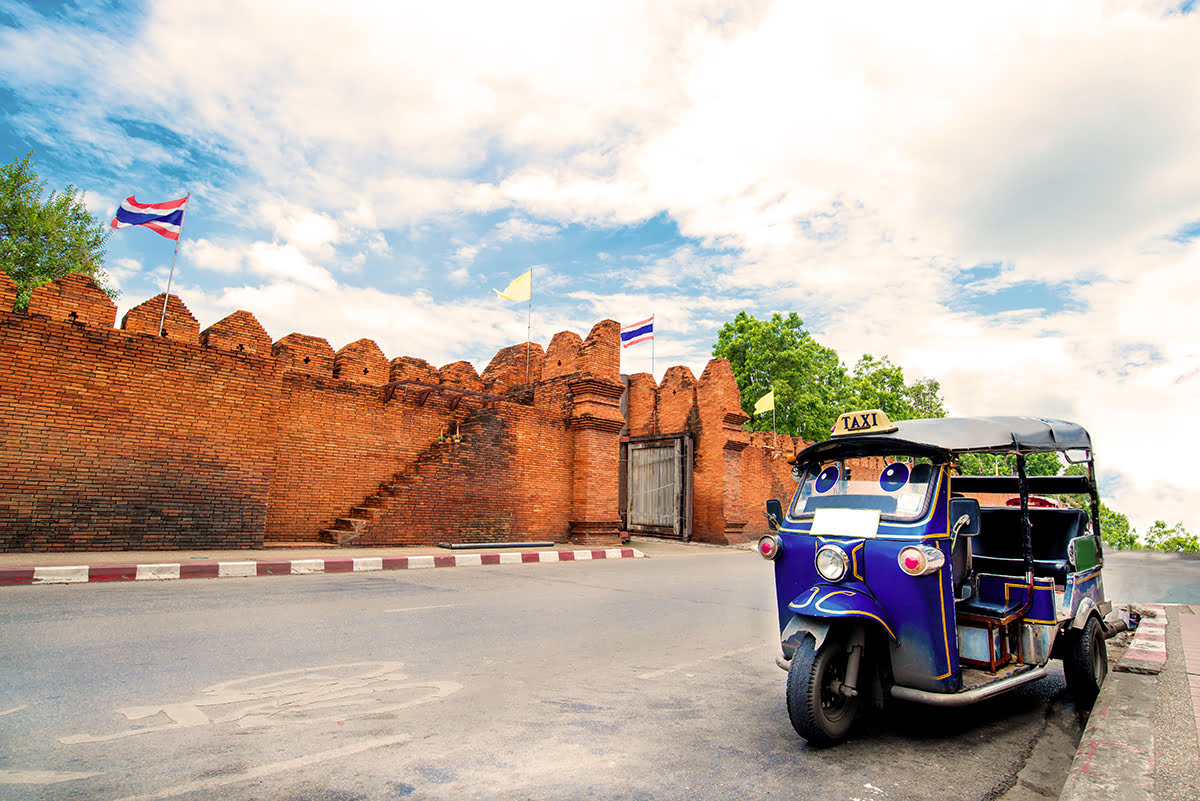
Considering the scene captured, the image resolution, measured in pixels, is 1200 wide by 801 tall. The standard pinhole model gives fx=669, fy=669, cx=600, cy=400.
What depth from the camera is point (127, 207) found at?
1220 cm

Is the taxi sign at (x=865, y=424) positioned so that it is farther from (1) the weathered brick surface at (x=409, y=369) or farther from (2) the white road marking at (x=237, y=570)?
(1) the weathered brick surface at (x=409, y=369)

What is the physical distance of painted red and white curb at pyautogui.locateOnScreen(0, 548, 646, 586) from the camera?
8.05 meters

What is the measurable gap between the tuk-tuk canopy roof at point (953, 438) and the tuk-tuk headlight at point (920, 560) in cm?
73

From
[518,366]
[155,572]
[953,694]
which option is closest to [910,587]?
[953,694]

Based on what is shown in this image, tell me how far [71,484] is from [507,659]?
28.3 feet

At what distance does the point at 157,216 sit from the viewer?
12.3 m

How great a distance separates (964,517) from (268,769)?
401cm

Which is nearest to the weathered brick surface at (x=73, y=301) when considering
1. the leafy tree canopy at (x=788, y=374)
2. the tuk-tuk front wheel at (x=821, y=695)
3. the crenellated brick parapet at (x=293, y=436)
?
the crenellated brick parapet at (x=293, y=436)

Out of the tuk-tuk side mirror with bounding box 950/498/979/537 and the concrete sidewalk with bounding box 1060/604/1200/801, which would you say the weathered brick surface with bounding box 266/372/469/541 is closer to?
the tuk-tuk side mirror with bounding box 950/498/979/537

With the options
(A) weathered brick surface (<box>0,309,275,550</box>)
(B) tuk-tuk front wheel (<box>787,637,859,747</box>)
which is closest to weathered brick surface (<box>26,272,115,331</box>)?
(A) weathered brick surface (<box>0,309,275,550</box>)

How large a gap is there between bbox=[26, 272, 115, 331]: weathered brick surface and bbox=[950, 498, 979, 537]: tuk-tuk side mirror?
14.0m

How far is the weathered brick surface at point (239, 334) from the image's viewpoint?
1441 cm

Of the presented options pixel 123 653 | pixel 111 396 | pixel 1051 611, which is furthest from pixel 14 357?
pixel 1051 611

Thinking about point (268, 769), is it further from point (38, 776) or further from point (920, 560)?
point (920, 560)
